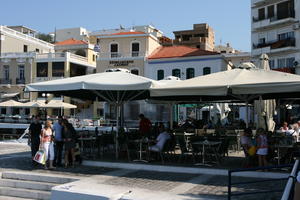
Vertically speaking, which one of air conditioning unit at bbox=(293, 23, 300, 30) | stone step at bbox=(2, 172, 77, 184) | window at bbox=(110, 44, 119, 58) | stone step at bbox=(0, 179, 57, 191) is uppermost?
air conditioning unit at bbox=(293, 23, 300, 30)

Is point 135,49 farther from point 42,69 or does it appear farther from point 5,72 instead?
point 5,72

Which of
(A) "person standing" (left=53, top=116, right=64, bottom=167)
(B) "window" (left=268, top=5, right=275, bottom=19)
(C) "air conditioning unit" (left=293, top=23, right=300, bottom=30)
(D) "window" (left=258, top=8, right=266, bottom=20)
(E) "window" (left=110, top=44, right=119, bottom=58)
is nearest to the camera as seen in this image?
(A) "person standing" (left=53, top=116, right=64, bottom=167)

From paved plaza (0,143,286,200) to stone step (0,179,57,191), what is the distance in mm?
691

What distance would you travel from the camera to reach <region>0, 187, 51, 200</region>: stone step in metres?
8.60

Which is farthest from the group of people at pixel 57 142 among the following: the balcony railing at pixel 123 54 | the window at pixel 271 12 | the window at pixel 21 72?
the window at pixel 21 72

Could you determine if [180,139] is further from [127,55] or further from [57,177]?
[127,55]

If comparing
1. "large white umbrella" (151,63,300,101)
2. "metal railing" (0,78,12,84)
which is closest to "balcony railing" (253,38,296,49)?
"large white umbrella" (151,63,300,101)

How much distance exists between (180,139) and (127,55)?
1238 inches

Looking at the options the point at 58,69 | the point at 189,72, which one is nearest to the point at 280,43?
the point at 189,72

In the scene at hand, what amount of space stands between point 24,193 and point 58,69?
36703mm

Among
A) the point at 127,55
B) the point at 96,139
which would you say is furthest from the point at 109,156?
the point at 127,55

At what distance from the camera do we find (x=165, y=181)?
8.75 metres

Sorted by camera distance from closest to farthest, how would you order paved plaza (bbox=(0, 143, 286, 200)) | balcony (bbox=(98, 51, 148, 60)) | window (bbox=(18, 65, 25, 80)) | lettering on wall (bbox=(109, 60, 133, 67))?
paved plaza (bbox=(0, 143, 286, 200)), balcony (bbox=(98, 51, 148, 60)), lettering on wall (bbox=(109, 60, 133, 67)), window (bbox=(18, 65, 25, 80))

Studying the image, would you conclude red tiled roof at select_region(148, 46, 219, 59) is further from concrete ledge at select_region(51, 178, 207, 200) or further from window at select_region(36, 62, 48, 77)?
concrete ledge at select_region(51, 178, 207, 200)
